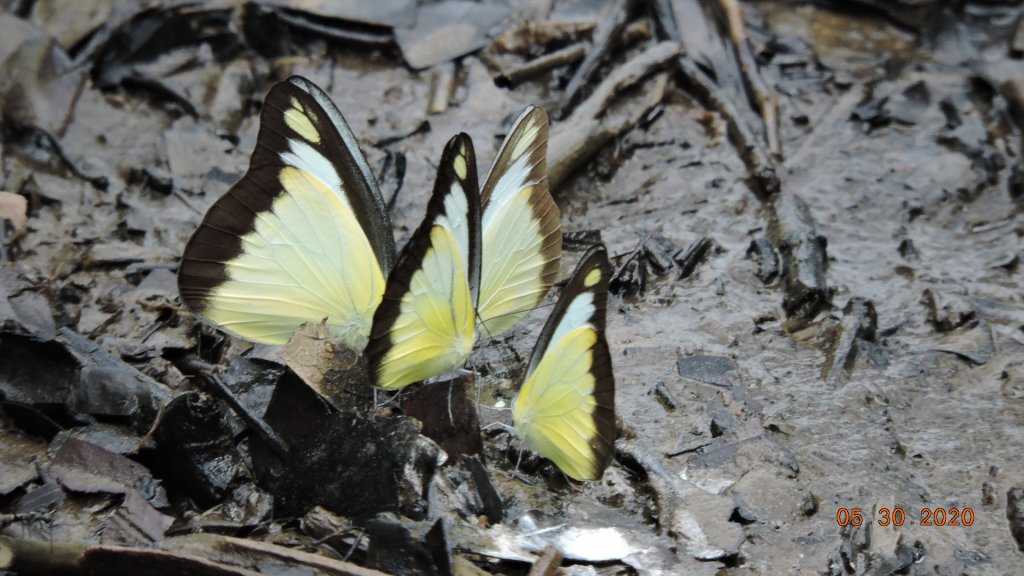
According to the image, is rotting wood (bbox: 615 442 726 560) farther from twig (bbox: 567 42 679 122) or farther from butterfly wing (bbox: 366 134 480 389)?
twig (bbox: 567 42 679 122)

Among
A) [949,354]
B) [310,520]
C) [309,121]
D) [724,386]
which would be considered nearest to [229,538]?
[310,520]

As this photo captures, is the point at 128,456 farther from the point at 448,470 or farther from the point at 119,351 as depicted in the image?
the point at 448,470

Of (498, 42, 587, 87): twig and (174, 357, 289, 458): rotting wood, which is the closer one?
(174, 357, 289, 458): rotting wood

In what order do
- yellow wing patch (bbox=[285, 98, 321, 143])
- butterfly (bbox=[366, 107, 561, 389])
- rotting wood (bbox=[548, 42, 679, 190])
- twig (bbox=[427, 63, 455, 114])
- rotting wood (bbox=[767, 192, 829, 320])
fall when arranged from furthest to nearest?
twig (bbox=[427, 63, 455, 114]) < rotting wood (bbox=[548, 42, 679, 190]) < rotting wood (bbox=[767, 192, 829, 320]) < yellow wing patch (bbox=[285, 98, 321, 143]) < butterfly (bbox=[366, 107, 561, 389])

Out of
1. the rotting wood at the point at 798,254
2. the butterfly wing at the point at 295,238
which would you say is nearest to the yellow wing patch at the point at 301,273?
the butterfly wing at the point at 295,238

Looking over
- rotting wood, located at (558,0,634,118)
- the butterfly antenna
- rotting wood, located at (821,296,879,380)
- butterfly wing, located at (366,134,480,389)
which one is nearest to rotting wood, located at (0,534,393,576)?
the butterfly antenna

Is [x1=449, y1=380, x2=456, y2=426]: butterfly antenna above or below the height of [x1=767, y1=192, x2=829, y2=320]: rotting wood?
above

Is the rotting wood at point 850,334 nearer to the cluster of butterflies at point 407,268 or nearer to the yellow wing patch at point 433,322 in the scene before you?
the cluster of butterflies at point 407,268

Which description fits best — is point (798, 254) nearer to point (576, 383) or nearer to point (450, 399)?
point (576, 383)
